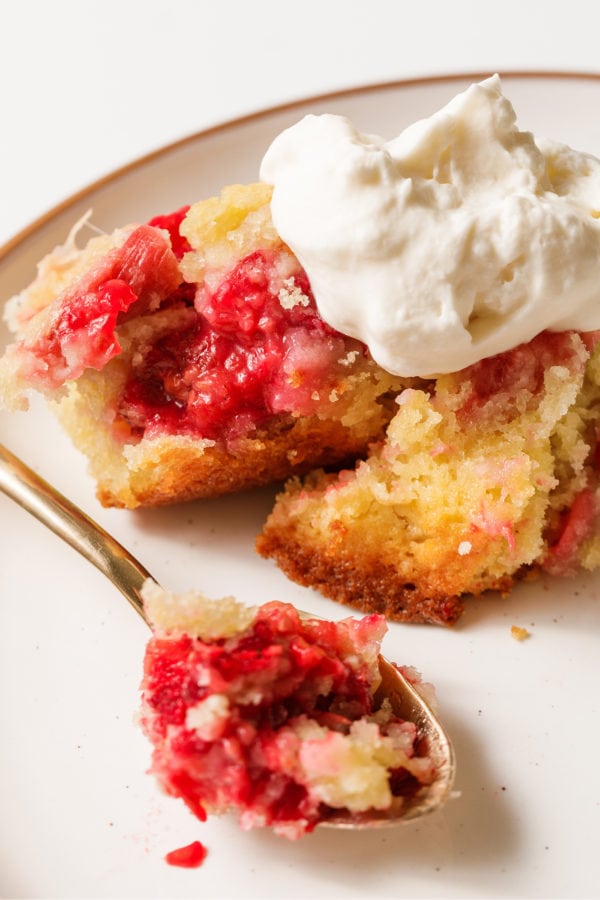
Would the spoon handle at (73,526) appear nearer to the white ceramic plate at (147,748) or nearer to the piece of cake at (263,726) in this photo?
the white ceramic plate at (147,748)

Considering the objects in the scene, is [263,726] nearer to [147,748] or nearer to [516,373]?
[147,748]

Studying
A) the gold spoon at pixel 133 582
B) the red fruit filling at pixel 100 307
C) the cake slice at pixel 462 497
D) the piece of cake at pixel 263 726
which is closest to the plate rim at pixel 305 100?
the red fruit filling at pixel 100 307

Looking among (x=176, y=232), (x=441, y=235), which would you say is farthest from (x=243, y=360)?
(x=441, y=235)

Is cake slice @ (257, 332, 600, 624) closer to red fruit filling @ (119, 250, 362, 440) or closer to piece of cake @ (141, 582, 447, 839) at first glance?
red fruit filling @ (119, 250, 362, 440)

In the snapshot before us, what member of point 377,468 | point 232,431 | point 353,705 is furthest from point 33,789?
point 377,468

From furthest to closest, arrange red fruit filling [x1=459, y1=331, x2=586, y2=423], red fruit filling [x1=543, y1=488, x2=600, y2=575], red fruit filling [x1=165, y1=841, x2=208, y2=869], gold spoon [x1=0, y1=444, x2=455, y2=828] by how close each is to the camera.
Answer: red fruit filling [x1=543, y1=488, x2=600, y2=575] < red fruit filling [x1=459, y1=331, x2=586, y2=423] < red fruit filling [x1=165, y1=841, x2=208, y2=869] < gold spoon [x1=0, y1=444, x2=455, y2=828]

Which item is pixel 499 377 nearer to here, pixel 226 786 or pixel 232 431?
pixel 232 431

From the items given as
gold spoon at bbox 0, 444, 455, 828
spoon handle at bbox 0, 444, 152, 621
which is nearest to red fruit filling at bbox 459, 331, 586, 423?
gold spoon at bbox 0, 444, 455, 828
